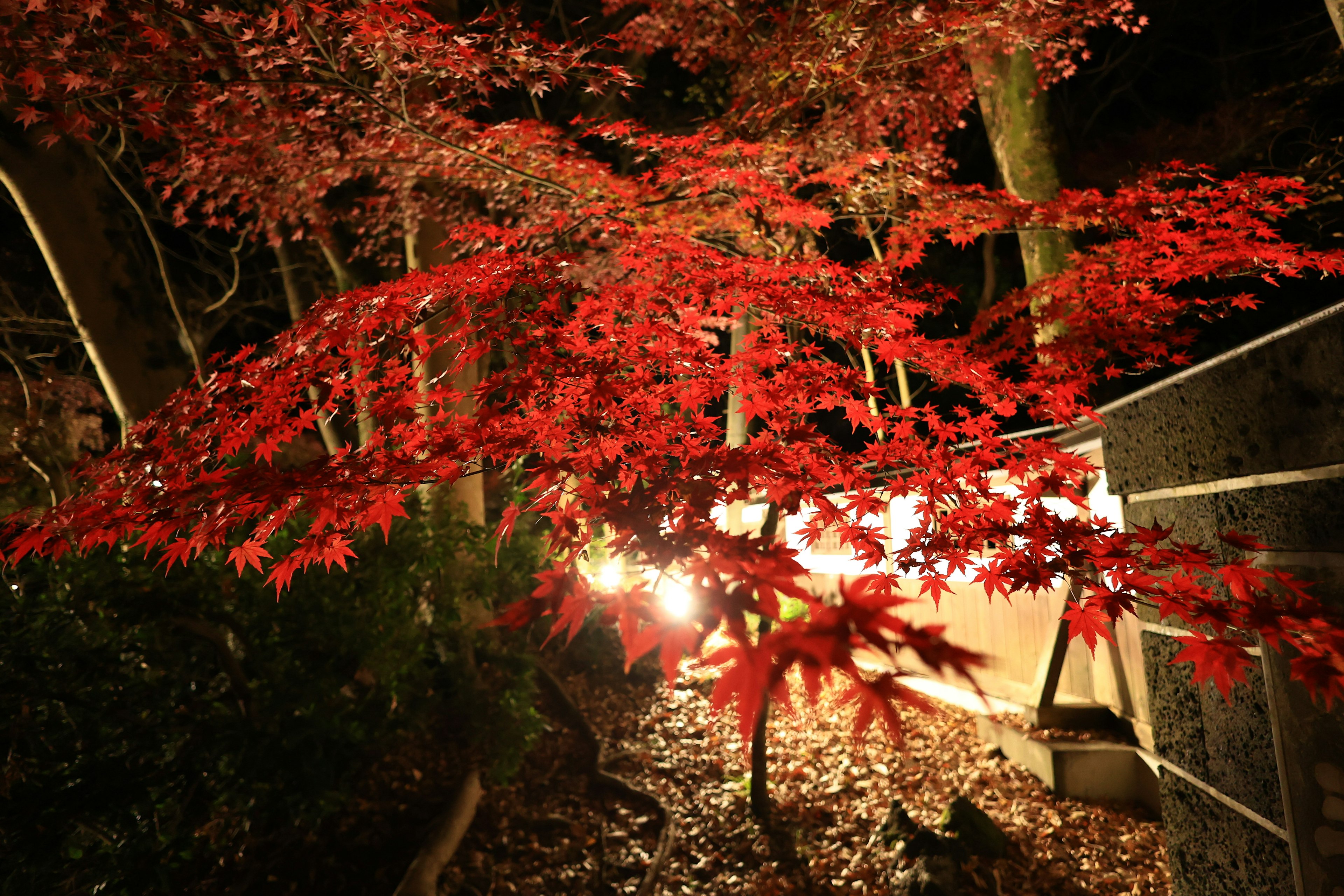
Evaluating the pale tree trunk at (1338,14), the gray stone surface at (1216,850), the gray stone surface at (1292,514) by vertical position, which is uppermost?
the pale tree trunk at (1338,14)

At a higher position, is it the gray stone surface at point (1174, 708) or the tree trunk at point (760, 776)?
the gray stone surface at point (1174, 708)

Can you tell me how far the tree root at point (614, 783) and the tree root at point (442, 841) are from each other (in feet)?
3.70

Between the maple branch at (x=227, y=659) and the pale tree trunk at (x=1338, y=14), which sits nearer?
the pale tree trunk at (x=1338, y=14)

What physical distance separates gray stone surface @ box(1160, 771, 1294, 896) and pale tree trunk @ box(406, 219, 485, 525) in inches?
211

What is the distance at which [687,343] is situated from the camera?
10.5 ft

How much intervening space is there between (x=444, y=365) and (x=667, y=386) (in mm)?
3904

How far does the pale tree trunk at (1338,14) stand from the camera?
11.8 feet

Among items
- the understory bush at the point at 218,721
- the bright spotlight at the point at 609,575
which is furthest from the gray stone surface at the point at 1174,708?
the bright spotlight at the point at 609,575

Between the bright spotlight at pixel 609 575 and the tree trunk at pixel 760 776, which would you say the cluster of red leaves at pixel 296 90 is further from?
the bright spotlight at pixel 609 575

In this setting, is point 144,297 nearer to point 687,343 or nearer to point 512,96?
point 687,343

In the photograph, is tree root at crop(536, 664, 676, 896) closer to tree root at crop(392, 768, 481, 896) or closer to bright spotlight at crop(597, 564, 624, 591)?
tree root at crop(392, 768, 481, 896)

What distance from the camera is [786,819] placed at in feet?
17.3

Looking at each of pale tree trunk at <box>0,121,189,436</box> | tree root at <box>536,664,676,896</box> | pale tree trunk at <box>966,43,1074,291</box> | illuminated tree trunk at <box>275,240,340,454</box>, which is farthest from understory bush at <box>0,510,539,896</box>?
pale tree trunk at <box>966,43,1074,291</box>

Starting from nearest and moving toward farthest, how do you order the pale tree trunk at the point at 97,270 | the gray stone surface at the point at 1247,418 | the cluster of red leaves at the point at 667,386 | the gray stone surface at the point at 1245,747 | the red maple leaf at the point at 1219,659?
1. the cluster of red leaves at the point at 667,386
2. the red maple leaf at the point at 1219,659
3. the gray stone surface at the point at 1247,418
4. the gray stone surface at the point at 1245,747
5. the pale tree trunk at the point at 97,270
